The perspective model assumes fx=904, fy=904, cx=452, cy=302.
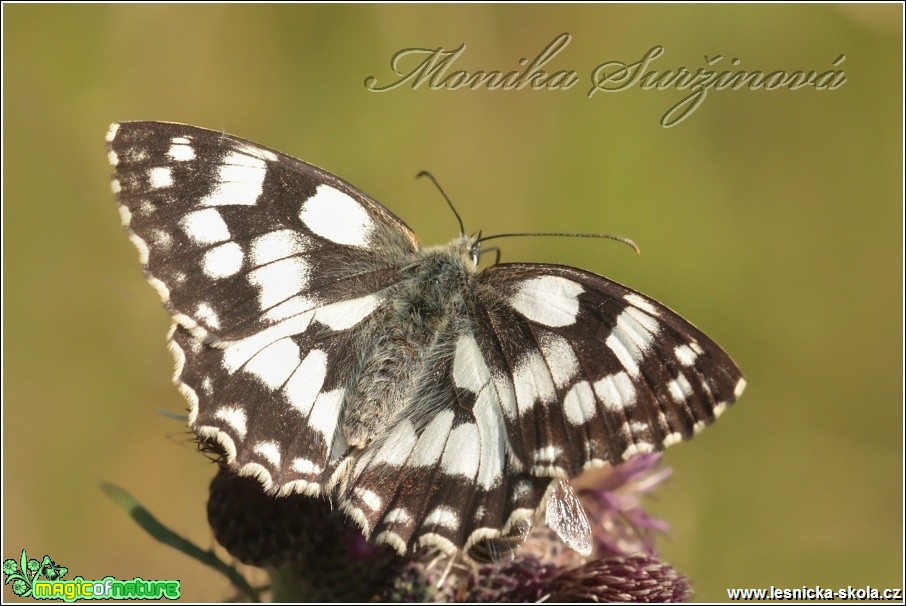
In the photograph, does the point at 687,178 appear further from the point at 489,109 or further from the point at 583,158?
the point at 489,109

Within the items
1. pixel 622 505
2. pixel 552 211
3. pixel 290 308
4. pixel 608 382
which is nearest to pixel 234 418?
pixel 290 308

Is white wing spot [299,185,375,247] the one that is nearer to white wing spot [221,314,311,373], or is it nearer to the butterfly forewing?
the butterfly forewing

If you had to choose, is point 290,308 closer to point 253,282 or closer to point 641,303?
point 253,282

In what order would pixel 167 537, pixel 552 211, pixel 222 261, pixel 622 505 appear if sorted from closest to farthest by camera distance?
pixel 222 261 < pixel 167 537 < pixel 622 505 < pixel 552 211

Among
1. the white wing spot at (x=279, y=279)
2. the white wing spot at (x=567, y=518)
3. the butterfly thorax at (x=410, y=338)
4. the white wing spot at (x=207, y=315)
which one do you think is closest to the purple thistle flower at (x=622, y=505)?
the white wing spot at (x=567, y=518)

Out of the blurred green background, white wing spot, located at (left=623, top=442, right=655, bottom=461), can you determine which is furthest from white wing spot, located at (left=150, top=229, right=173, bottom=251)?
the blurred green background

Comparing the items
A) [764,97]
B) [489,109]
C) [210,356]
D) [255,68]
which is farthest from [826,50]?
[210,356]
